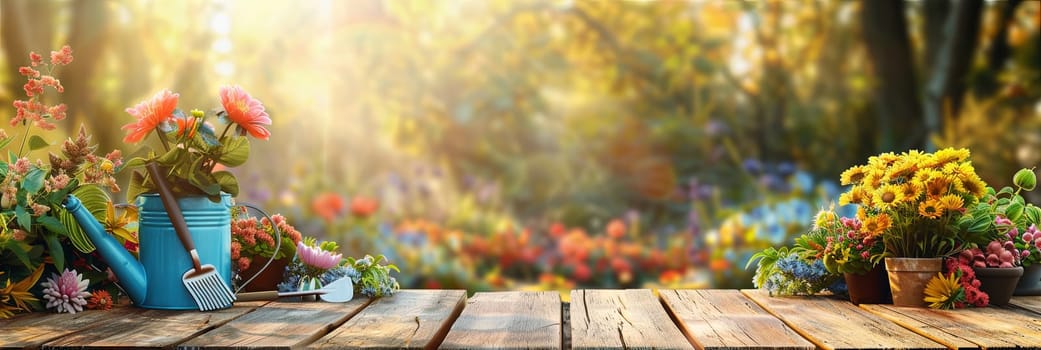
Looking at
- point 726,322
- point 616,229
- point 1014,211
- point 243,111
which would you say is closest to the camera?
point 726,322

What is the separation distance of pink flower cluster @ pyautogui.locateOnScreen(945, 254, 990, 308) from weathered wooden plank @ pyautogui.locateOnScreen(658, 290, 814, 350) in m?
0.45

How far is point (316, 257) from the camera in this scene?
2.21 meters

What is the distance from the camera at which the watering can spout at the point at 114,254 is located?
1.96m

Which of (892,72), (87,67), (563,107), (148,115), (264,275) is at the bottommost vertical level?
(264,275)

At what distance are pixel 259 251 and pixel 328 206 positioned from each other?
2.79m

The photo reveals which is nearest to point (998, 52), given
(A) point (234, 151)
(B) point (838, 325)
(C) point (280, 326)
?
(B) point (838, 325)

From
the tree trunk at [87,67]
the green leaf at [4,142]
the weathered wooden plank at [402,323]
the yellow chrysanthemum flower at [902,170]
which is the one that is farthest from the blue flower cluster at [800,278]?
the tree trunk at [87,67]

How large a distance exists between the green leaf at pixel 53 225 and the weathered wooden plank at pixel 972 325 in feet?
5.66

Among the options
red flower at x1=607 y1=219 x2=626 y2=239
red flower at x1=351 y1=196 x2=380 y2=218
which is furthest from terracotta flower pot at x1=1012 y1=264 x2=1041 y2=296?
red flower at x1=351 y1=196 x2=380 y2=218

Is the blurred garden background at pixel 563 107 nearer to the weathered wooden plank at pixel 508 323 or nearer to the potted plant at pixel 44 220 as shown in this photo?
the weathered wooden plank at pixel 508 323

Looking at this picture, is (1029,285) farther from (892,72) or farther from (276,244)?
(892,72)

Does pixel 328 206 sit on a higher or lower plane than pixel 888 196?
higher

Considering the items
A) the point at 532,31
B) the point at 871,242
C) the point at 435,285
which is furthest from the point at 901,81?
the point at 871,242

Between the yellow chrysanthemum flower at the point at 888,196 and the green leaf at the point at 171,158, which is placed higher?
the green leaf at the point at 171,158
